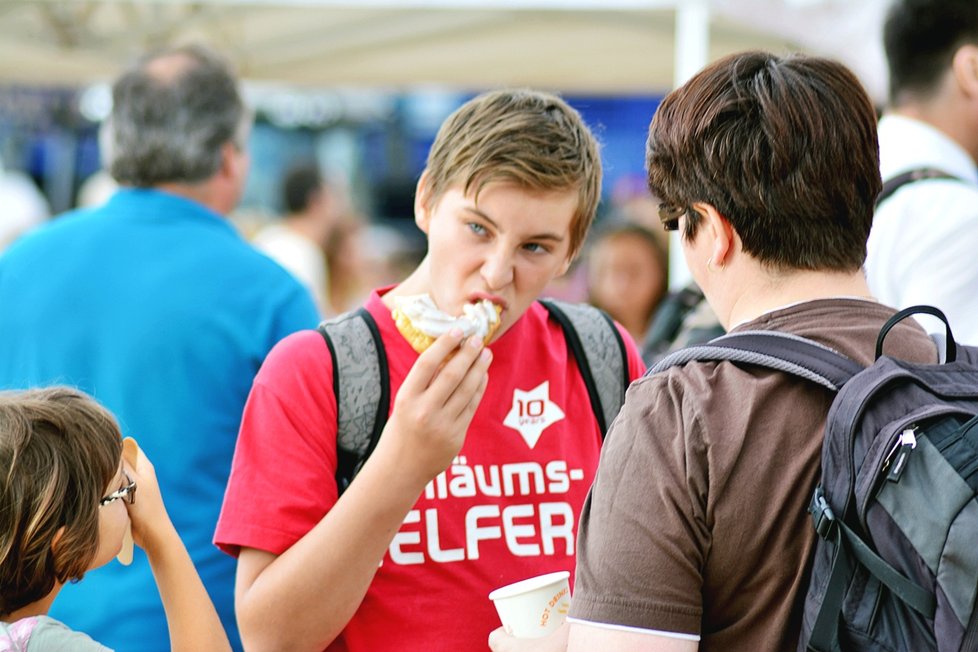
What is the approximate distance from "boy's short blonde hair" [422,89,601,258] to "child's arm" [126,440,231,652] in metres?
0.77

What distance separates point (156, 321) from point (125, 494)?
1.00 metres

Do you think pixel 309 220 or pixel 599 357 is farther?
pixel 309 220

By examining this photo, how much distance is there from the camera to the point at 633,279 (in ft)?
18.4

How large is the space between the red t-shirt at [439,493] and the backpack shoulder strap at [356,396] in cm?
2

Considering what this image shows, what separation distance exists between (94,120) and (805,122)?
1229 cm

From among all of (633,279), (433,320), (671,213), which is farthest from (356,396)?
(633,279)

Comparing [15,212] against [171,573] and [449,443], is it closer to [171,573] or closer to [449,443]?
[171,573]

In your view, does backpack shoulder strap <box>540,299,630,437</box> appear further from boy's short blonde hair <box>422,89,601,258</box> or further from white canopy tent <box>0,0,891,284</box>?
white canopy tent <box>0,0,891,284</box>

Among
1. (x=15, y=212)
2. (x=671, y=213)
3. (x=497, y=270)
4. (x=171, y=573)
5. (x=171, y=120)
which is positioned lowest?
(x=171, y=573)

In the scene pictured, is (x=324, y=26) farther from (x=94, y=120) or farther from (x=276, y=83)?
(x=94, y=120)

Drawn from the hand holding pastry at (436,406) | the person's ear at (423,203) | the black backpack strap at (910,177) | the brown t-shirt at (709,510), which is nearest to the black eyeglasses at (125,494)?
the hand holding pastry at (436,406)

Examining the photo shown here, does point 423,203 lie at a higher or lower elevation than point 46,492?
higher

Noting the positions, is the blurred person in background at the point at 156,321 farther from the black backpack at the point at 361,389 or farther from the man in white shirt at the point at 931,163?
the man in white shirt at the point at 931,163

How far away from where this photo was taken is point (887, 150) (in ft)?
9.95
